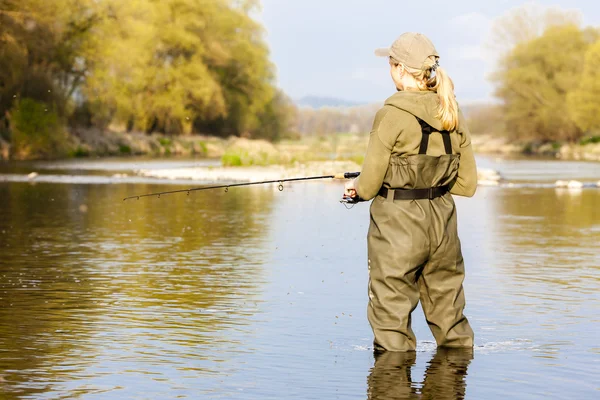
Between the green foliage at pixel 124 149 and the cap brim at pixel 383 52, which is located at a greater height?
the cap brim at pixel 383 52

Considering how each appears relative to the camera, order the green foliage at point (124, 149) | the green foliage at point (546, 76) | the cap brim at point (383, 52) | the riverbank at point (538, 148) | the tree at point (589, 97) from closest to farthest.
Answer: the cap brim at point (383, 52), the green foliage at point (124, 149), the riverbank at point (538, 148), the tree at point (589, 97), the green foliage at point (546, 76)

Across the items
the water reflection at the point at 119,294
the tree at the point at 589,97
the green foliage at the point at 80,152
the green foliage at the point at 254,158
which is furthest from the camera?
the tree at the point at 589,97

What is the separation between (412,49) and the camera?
21.6ft

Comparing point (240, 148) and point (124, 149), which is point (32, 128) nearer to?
point (240, 148)

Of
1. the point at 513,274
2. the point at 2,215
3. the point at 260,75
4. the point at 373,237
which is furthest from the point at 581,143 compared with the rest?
the point at 373,237

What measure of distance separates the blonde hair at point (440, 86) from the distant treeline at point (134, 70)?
137 feet

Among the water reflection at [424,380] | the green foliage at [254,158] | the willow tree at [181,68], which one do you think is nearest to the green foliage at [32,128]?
the willow tree at [181,68]

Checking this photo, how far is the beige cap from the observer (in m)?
6.60

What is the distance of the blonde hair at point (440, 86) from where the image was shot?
649cm

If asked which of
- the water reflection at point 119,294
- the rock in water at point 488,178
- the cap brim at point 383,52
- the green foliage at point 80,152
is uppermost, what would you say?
the cap brim at point 383,52

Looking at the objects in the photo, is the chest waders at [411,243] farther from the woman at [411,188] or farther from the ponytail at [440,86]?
the ponytail at [440,86]

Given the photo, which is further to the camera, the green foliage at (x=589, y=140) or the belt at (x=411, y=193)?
the green foliage at (x=589, y=140)

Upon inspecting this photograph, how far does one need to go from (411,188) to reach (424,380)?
3.42ft

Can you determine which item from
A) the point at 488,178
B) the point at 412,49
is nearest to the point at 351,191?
the point at 412,49
